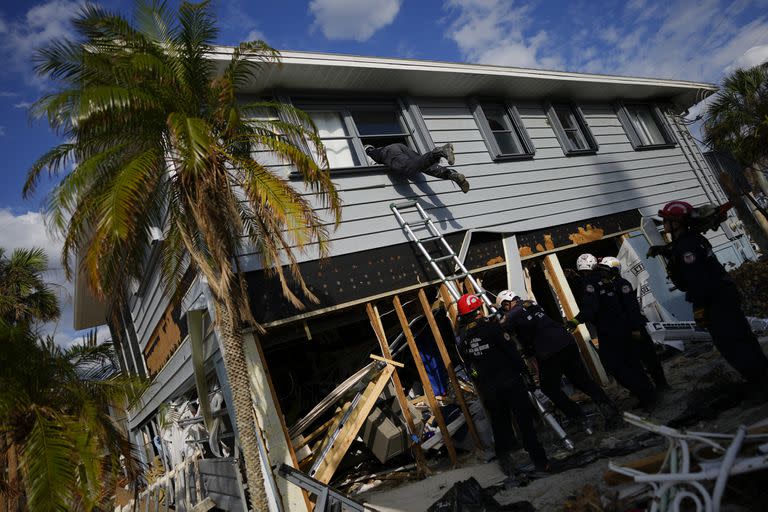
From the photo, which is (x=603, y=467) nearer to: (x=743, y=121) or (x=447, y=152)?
(x=447, y=152)

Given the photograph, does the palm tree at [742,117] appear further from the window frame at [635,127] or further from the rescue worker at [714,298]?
the rescue worker at [714,298]

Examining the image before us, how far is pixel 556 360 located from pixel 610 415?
0.84 meters

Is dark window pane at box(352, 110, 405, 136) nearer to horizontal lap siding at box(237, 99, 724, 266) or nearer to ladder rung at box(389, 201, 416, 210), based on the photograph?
horizontal lap siding at box(237, 99, 724, 266)

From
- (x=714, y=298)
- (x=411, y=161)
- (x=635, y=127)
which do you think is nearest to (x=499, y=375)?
(x=714, y=298)

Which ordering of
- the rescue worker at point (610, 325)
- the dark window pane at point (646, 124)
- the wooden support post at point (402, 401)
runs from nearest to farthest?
the rescue worker at point (610, 325) → the wooden support post at point (402, 401) → the dark window pane at point (646, 124)

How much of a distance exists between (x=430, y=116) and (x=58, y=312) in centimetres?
1366

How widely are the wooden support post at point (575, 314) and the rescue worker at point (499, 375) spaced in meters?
3.39

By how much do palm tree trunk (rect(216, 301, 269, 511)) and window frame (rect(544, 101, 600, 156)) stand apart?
25.9 feet

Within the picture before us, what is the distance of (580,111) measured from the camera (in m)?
11.1

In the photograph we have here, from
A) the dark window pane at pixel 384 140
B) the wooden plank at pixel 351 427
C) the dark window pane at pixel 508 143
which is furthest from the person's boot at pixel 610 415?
the dark window pane at pixel 508 143

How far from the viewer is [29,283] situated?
14609 millimetres

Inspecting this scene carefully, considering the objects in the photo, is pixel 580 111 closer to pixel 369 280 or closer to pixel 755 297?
pixel 755 297

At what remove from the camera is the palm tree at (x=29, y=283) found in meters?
14.2

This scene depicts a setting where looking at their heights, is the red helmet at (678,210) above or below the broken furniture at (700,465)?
above
